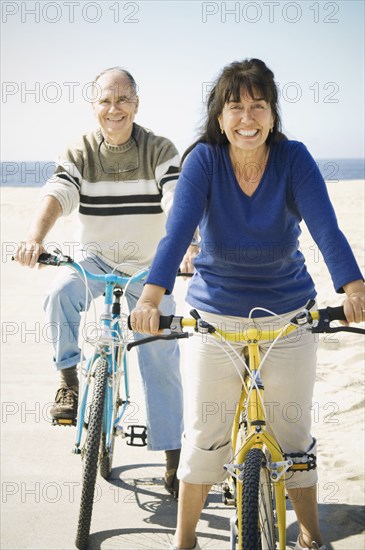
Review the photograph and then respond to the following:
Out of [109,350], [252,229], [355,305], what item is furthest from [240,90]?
[109,350]

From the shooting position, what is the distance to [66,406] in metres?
3.89

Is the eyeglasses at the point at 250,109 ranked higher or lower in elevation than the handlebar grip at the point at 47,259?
higher

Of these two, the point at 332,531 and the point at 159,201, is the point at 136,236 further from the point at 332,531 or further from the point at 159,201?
the point at 332,531

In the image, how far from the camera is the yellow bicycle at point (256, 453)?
2.26 m

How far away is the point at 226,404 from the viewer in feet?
8.93

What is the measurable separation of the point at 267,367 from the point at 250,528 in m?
0.65

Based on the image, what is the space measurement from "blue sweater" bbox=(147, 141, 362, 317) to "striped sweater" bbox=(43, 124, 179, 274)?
1.13 metres

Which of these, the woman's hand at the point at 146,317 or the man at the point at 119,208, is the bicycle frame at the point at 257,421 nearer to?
the woman's hand at the point at 146,317

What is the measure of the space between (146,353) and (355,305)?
5.72ft

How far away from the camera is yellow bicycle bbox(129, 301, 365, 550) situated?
7.41 feet

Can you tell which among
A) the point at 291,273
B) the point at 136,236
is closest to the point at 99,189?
the point at 136,236

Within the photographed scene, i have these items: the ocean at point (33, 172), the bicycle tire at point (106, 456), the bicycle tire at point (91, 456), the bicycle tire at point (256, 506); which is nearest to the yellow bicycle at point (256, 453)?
the bicycle tire at point (256, 506)

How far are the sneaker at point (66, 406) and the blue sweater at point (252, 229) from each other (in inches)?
57.3

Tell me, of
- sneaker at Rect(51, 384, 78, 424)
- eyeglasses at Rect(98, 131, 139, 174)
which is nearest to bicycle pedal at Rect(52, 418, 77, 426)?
sneaker at Rect(51, 384, 78, 424)
